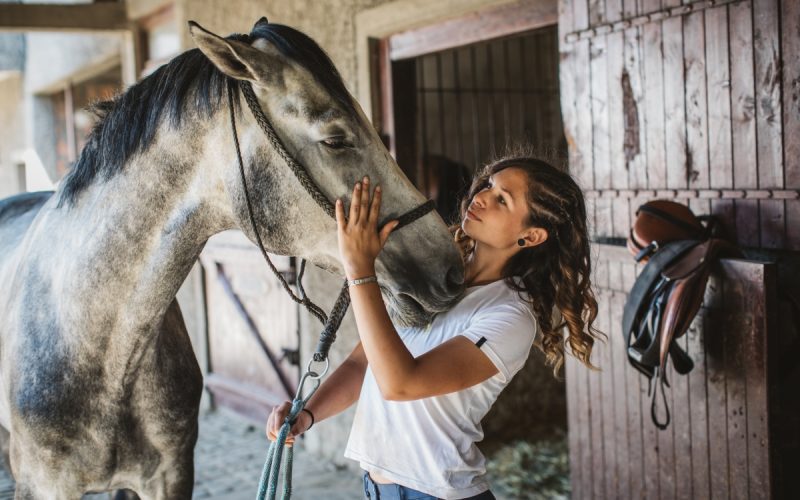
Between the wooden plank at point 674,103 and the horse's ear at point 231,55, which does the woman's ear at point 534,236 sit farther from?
the wooden plank at point 674,103

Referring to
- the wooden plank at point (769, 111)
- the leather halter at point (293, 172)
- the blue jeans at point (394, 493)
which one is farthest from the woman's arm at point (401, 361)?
the wooden plank at point (769, 111)

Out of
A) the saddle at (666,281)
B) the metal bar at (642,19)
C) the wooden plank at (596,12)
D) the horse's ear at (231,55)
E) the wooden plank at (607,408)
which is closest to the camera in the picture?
the horse's ear at (231,55)

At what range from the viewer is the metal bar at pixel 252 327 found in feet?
14.6

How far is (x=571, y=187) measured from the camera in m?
1.61

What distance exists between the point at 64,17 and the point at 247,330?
2.63 meters

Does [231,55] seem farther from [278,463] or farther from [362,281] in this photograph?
[278,463]

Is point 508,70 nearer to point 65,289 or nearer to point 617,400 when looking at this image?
point 617,400

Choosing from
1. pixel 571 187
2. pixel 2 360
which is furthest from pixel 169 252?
pixel 571 187

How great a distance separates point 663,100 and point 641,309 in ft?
2.23

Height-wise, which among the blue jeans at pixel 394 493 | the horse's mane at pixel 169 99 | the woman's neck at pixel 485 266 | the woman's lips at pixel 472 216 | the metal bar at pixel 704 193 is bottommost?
the blue jeans at pixel 394 493

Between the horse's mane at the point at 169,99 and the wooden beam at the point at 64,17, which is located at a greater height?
the wooden beam at the point at 64,17

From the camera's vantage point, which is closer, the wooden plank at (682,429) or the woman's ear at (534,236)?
the woman's ear at (534,236)

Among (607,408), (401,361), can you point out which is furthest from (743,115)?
(401,361)

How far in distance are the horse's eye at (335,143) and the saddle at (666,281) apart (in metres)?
1.14
